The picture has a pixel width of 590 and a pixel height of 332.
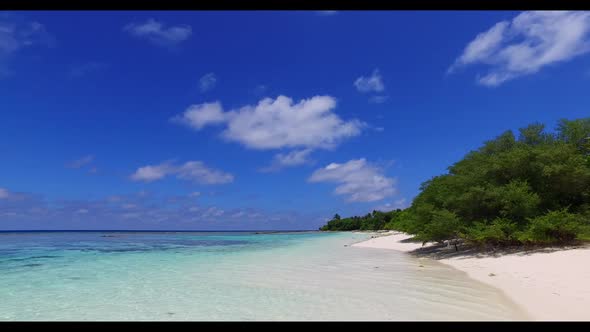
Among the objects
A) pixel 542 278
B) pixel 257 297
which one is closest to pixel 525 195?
pixel 542 278

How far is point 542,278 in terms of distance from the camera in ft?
34.8

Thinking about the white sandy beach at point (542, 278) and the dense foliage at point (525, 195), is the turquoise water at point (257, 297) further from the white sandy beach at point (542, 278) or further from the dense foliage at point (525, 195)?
the dense foliage at point (525, 195)

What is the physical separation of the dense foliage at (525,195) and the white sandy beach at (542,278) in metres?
1.25

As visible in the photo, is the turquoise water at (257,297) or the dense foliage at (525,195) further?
the dense foliage at (525,195)

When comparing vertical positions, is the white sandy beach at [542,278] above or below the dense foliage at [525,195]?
below

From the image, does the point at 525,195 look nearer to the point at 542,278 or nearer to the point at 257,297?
the point at 542,278

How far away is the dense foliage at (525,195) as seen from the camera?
16.1 metres

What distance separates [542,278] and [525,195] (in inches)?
280

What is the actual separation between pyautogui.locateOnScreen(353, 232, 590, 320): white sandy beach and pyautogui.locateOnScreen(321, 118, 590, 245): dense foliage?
1255mm

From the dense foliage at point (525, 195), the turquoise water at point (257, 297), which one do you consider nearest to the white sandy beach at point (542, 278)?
the turquoise water at point (257, 297)

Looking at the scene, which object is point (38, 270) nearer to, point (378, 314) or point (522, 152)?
point (378, 314)
